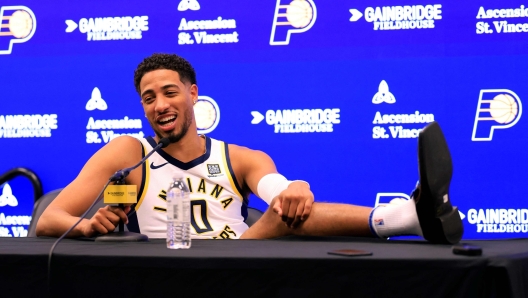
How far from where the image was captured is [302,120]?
2959 mm

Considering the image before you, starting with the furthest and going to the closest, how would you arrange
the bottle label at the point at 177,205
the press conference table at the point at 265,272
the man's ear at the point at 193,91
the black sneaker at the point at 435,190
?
the man's ear at the point at 193,91 → the bottle label at the point at 177,205 → the black sneaker at the point at 435,190 → the press conference table at the point at 265,272

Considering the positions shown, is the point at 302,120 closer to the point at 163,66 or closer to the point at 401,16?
the point at 401,16

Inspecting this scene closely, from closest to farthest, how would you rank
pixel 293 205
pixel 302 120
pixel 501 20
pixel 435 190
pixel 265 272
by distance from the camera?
pixel 265 272
pixel 435 190
pixel 293 205
pixel 501 20
pixel 302 120

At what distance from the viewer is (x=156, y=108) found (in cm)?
203

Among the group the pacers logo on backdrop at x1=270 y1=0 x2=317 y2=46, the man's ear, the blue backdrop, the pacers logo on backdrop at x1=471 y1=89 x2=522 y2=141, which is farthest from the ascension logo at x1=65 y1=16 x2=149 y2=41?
the pacers logo on backdrop at x1=471 y1=89 x2=522 y2=141

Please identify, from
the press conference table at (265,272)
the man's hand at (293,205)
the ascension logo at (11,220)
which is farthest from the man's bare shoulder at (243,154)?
the ascension logo at (11,220)

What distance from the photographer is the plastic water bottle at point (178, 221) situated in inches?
51.2

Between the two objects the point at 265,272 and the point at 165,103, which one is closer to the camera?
the point at 265,272

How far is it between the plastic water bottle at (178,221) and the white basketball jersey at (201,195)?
0.49m

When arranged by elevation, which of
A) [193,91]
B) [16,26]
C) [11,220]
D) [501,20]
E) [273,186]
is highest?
[16,26]

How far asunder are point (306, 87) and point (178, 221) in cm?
172

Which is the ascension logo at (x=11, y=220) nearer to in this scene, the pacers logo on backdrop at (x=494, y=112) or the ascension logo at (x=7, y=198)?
the ascension logo at (x=7, y=198)

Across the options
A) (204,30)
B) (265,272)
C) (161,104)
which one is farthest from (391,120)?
(265,272)

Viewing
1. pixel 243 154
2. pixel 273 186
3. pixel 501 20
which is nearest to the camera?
pixel 273 186
